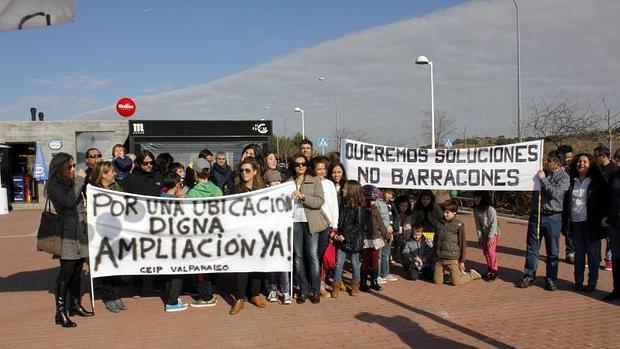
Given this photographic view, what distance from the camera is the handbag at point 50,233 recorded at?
19.5ft

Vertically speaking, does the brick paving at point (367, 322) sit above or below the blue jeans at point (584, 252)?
below

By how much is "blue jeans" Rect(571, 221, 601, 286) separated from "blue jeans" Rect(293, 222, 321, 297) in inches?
138

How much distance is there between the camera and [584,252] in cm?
714

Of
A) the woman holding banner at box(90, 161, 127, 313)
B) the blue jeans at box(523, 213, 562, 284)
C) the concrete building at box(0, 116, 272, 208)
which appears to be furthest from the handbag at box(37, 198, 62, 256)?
the concrete building at box(0, 116, 272, 208)

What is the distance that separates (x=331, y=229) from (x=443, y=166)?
248 cm

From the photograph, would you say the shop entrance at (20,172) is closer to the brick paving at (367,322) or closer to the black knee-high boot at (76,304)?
the brick paving at (367,322)

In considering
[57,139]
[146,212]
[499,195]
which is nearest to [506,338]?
[146,212]

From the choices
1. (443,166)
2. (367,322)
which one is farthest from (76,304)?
(443,166)

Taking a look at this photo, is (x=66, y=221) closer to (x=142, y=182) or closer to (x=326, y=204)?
(x=142, y=182)

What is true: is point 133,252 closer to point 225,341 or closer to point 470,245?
point 225,341

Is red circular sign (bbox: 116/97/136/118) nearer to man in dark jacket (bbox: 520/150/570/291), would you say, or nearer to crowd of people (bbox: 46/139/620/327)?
crowd of people (bbox: 46/139/620/327)

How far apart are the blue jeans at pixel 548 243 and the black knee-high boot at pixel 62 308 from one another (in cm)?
592

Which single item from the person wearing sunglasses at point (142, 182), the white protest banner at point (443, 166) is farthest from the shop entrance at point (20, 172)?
the white protest banner at point (443, 166)

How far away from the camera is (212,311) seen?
647 centimetres
